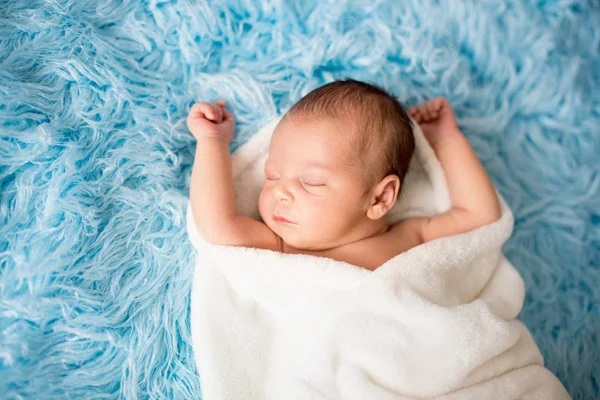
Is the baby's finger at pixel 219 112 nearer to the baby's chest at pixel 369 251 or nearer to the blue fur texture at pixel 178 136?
the blue fur texture at pixel 178 136

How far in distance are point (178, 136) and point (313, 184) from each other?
16.0 inches

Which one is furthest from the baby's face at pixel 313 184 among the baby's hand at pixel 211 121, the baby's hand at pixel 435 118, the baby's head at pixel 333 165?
the baby's hand at pixel 435 118

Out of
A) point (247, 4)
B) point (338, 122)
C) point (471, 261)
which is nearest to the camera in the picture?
point (338, 122)

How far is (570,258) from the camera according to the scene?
1.71m

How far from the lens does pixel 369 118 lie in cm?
143

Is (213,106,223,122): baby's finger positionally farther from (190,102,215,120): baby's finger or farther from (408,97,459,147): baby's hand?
(408,97,459,147): baby's hand

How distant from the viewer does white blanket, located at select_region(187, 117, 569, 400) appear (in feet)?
4.24

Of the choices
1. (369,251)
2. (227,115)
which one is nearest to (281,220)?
(369,251)

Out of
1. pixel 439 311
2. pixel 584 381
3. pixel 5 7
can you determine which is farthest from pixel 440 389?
pixel 5 7

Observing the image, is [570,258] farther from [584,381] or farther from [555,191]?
[584,381]

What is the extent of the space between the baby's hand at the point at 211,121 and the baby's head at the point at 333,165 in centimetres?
16

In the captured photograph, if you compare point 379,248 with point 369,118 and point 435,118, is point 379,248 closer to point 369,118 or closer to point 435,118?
point 369,118

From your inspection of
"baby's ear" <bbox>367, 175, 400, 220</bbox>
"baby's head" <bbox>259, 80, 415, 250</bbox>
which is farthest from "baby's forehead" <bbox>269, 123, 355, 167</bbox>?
"baby's ear" <bbox>367, 175, 400, 220</bbox>

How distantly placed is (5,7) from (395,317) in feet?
3.99
